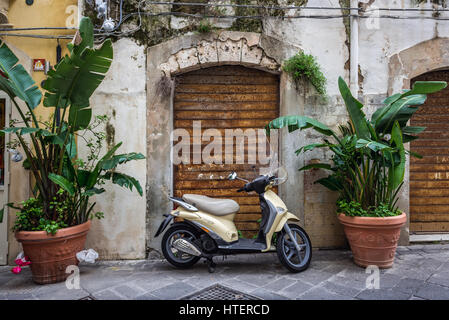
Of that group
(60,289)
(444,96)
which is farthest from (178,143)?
(444,96)

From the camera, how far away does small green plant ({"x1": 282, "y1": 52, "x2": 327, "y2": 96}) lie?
4699 millimetres

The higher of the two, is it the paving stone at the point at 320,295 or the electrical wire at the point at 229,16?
the electrical wire at the point at 229,16

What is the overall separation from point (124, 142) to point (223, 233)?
2.03 meters

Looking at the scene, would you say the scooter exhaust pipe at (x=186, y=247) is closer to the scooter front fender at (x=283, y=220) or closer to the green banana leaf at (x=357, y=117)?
the scooter front fender at (x=283, y=220)

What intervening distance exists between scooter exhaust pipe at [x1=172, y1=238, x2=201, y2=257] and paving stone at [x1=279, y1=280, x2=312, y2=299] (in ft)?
3.83

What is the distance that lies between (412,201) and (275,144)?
254 cm

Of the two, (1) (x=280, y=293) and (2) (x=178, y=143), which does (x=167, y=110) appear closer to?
(2) (x=178, y=143)

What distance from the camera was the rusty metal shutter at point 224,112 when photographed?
191 inches

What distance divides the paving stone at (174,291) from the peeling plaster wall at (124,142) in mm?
1244

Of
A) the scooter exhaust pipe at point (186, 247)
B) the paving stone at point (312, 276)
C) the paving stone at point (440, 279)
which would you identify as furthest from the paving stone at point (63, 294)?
the paving stone at point (440, 279)

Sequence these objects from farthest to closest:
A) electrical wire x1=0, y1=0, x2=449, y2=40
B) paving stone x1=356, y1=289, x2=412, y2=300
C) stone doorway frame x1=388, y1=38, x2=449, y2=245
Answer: stone doorway frame x1=388, y1=38, x2=449, y2=245, electrical wire x1=0, y1=0, x2=449, y2=40, paving stone x1=356, y1=289, x2=412, y2=300

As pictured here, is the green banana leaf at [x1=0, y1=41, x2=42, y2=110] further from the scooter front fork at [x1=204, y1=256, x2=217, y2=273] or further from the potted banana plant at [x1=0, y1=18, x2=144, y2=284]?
the scooter front fork at [x1=204, y1=256, x2=217, y2=273]

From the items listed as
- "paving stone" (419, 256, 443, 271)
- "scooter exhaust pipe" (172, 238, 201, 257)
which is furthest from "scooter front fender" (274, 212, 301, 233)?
"paving stone" (419, 256, 443, 271)

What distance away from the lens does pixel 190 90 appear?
486 centimetres
